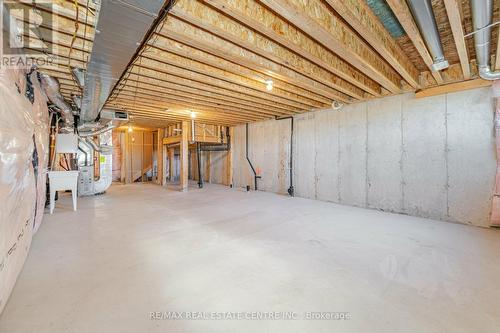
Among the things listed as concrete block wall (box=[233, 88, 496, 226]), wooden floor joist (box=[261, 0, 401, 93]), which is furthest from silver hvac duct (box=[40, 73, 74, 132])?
concrete block wall (box=[233, 88, 496, 226])

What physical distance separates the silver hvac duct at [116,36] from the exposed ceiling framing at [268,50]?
0.19 m

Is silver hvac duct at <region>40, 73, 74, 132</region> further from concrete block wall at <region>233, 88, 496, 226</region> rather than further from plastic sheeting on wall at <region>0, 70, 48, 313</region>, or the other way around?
concrete block wall at <region>233, 88, 496, 226</region>

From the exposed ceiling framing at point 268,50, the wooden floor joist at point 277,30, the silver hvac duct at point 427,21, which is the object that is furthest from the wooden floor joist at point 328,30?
the silver hvac duct at point 427,21

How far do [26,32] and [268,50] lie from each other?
2361 mm

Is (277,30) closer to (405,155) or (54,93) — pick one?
(405,155)

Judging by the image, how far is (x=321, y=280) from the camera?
172 cm

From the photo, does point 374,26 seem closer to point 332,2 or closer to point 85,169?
point 332,2

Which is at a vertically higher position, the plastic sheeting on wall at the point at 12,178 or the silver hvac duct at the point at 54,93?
the silver hvac duct at the point at 54,93

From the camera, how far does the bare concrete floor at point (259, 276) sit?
4.21 feet

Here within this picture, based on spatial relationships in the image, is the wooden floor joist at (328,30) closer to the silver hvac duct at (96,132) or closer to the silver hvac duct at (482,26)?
the silver hvac duct at (482,26)

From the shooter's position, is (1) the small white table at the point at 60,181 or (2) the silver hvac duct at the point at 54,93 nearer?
(2) the silver hvac duct at the point at 54,93

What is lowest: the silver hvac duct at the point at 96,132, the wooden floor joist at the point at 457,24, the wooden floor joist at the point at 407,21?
the silver hvac duct at the point at 96,132

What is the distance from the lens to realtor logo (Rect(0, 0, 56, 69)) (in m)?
1.61

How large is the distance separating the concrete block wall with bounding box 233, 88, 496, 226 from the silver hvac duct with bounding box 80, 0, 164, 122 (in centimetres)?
431
